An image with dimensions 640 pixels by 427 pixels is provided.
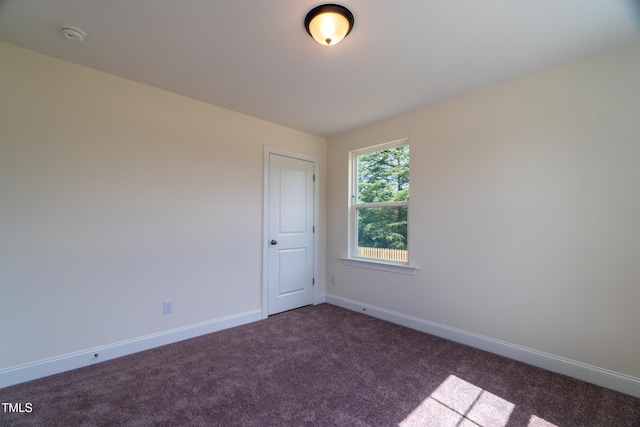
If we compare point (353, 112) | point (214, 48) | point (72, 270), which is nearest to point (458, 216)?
point (353, 112)

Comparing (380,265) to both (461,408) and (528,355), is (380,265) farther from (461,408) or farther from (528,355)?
(461,408)

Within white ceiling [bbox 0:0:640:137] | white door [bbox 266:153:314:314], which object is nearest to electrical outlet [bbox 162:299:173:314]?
white door [bbox 266:153:314:314]

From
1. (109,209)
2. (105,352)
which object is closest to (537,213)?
(109,209)

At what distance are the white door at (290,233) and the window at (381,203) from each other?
0.65 meters

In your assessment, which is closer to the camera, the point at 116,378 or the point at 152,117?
the point at 116,378

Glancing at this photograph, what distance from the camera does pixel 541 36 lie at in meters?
1.84

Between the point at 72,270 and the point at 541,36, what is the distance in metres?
3.81

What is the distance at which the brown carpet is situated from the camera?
5.40 feet

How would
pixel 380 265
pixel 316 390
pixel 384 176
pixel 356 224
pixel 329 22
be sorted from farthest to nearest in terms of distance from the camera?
1. pixel 356 224
2. pixel 384 176
3. pixel 380 265
4. pixel 316 390
5. pixel 329 22

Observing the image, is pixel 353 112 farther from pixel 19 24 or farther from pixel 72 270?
pixel 72 270

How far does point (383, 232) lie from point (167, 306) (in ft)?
8.12

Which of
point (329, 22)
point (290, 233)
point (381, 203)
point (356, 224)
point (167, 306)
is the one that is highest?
point (329, 22)

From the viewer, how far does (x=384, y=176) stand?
3.50m

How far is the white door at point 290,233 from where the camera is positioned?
138 inches
